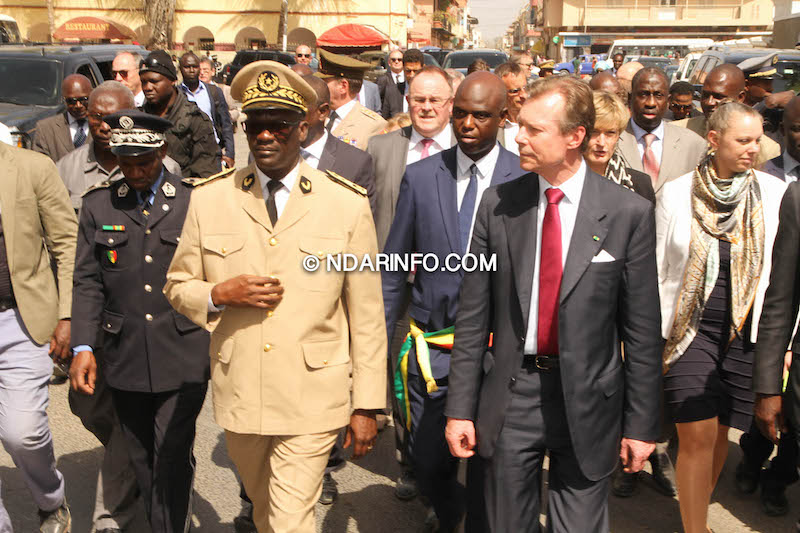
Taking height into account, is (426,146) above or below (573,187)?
above

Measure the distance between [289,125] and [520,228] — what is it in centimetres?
99

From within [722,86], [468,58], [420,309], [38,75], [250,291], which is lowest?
[420,309]

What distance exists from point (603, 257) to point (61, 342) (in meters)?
2.71

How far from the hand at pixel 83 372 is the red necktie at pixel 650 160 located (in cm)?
394

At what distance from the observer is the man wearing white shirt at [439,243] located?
4.20 metres

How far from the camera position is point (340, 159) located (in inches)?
211

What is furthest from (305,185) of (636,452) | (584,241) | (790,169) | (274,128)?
(790,169)

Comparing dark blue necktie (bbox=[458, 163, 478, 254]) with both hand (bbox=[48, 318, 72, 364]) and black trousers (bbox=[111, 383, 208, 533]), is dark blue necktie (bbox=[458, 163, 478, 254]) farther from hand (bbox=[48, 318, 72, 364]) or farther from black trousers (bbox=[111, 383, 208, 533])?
hand (bbox=[48, 318, 72, 364])

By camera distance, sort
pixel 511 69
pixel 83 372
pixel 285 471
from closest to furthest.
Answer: pixel 285 471, pixel 83 372, pixel 511 69

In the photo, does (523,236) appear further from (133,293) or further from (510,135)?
(510,135)

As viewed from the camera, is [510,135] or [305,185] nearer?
[305,185]

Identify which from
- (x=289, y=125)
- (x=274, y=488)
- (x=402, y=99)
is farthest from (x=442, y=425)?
(x=402, y=99)

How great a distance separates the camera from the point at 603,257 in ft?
10.5

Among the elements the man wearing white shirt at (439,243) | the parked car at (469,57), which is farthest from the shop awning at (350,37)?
the man wearing white shirt at (439,243)
